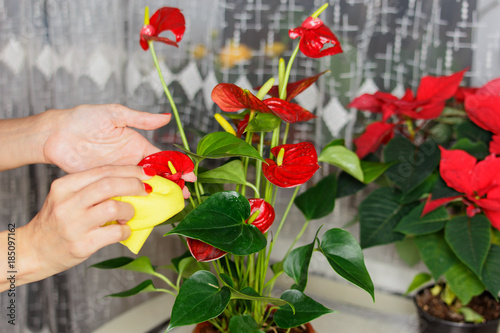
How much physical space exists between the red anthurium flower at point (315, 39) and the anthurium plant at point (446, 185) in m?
0.27

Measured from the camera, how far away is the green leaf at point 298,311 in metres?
0.60

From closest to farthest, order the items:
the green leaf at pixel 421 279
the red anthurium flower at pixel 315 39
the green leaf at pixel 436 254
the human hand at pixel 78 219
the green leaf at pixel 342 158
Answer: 1. the human hand at pixel 78 219
2. the red anthurium flower at pixel 315 39
3. the green leaf at pixel 342 158
4. the green leaf at pixel 436 254
5. the green leaf at pixel 421 279

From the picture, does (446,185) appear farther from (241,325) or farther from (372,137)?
(241,325)

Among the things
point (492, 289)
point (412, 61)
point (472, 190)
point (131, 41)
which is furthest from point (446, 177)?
point (131, 41)

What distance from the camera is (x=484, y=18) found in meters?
0.98

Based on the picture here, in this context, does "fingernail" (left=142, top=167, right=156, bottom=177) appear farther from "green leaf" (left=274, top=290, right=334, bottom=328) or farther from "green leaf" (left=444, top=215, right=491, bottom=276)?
"green leaf" (left=444, top=215, right=491, bottom=276)

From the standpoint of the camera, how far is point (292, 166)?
24.1 inches

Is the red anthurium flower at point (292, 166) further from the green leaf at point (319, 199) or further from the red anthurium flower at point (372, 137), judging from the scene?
the red anthurium flower at point (372, 137)

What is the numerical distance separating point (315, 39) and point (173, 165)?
10.6 inches

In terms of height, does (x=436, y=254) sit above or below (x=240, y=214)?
below

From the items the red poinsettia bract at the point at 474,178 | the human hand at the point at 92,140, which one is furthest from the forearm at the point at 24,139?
the red poinsettia bract at the point at 474,178

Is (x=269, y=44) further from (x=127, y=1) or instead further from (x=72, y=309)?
(x=72, y=309)

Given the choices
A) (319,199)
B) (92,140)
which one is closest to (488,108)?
(319,199)

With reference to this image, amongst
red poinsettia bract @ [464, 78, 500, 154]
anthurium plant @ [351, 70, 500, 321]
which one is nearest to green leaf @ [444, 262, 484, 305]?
anthurium plant @ [351, 70, 500, 321]
